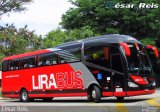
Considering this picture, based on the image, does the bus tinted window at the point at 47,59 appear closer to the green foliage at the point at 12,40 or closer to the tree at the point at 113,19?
the tree at the point at 113,19

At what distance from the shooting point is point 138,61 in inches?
869

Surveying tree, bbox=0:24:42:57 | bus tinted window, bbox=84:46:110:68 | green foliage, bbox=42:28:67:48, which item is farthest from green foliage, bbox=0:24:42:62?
bus tinted window, bbox=84:46:110:68

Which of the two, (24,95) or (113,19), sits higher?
(113,19)

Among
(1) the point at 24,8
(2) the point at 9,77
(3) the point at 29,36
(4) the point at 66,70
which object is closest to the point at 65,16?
(1) the point at 24,8

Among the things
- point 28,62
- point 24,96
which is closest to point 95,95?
point 28,62

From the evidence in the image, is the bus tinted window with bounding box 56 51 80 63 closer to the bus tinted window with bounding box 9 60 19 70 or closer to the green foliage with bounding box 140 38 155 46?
the bus tinted window with bounding box 9 60 19 70

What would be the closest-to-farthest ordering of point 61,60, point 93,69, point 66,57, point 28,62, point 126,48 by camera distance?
point 126,48 → point 93,69 → point 66,57 → point 61,60 → point 28,62

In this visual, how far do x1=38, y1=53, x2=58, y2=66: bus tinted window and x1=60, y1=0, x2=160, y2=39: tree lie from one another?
56.9 ft

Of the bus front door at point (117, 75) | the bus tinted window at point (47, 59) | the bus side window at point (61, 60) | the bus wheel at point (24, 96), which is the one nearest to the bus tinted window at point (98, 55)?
the bus front door at point (117, 75)

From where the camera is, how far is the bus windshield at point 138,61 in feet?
71.4

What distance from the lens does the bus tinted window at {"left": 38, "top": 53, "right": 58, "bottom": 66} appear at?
26.3m

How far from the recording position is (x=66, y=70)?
2534 cm

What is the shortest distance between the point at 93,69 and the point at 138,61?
2.45 metres

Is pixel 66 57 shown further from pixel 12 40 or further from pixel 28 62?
pixel 12 40
